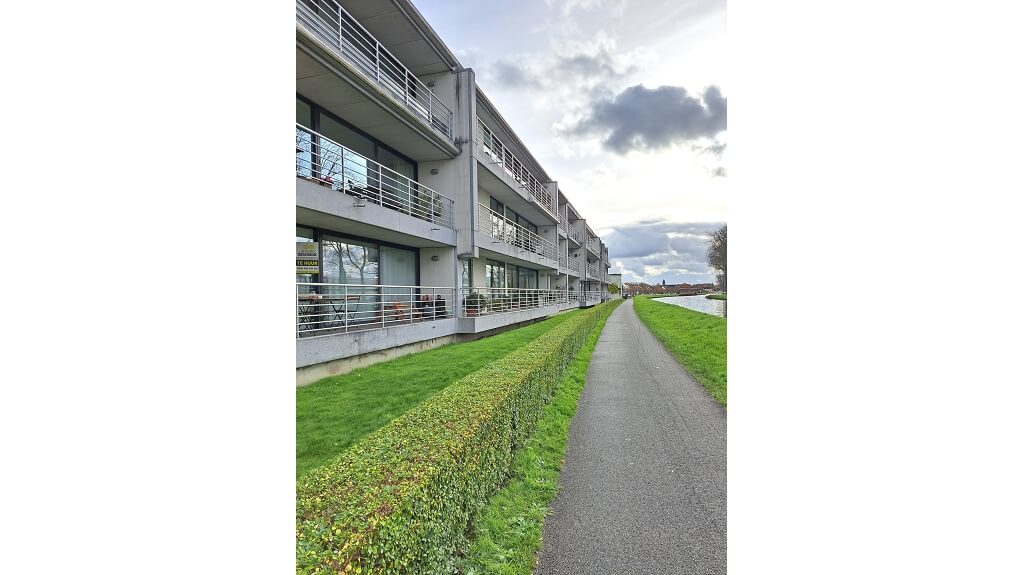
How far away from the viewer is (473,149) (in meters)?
12.6

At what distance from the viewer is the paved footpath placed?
248cm

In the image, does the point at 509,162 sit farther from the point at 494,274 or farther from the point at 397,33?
the point at 397,33

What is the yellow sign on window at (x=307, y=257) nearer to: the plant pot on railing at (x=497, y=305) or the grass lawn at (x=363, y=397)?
the grass lawn at (x=363, y=397)

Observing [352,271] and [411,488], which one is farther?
[352,271]

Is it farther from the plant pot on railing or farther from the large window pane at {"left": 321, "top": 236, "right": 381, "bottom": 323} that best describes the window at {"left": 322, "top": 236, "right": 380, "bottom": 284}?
the plant pot on railing

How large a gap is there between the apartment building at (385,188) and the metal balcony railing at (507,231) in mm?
256

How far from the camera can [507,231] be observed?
19.7 metres

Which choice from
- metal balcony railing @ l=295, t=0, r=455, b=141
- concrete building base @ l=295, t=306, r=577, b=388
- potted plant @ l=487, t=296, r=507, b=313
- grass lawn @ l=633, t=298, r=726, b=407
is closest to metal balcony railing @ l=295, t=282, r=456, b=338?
concrete building base @ l=295, t=306, r=577, b=388

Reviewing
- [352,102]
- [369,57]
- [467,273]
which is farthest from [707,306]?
[352,102]

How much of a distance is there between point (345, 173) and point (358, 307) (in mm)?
3150

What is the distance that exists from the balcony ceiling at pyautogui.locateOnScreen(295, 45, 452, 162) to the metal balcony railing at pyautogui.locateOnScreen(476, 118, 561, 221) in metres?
3.78
